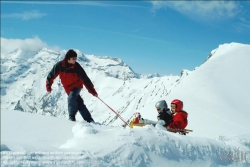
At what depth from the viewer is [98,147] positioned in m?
4.36

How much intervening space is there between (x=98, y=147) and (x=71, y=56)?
11.5 feet

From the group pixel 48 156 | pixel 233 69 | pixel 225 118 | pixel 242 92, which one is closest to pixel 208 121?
pixel 225 118

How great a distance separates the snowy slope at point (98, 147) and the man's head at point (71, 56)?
1.65 m

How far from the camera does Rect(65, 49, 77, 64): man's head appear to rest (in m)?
7.23

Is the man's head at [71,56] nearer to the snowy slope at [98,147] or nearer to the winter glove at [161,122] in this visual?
the snowy slope at [98,147]

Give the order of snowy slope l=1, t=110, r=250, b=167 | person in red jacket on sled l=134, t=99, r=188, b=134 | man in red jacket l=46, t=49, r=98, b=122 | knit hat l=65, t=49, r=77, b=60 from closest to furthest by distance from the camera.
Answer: snowy slope l=1, t=110, r=250, b=167
knit hat l=65, t=49, r=77, b=60
man in red jacket l=46, t=49, r=98, b=122
person in red jacket on sled l=134, t=99, r=188, b=134

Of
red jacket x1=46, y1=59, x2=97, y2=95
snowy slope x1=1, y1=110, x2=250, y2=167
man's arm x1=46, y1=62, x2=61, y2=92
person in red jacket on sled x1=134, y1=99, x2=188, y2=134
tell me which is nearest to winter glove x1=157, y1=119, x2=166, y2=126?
person in red jacket on sled x1=134, y1=99, x2=188, y2=134

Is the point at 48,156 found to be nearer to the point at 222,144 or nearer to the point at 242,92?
the point at 222,144

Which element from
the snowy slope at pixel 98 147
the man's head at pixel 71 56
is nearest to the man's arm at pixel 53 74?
the man's head at pixel 71 56

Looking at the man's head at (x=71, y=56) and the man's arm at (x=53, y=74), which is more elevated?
the man's head at (x=71, y=56)

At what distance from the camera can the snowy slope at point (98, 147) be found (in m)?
3.68

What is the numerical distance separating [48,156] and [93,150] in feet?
2.51

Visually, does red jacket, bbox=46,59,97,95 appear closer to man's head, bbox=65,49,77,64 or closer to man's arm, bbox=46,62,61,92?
man's arm, bbox=46,62,61,92

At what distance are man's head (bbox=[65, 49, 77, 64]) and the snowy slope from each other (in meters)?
1.65
